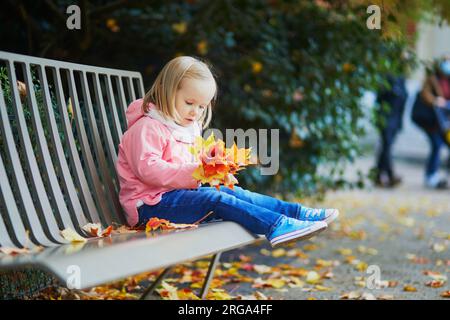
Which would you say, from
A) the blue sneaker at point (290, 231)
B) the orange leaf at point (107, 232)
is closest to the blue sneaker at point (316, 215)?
the blue sneaker at point (290, 231)

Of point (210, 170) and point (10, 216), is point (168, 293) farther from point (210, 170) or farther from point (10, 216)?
point (10, 216)

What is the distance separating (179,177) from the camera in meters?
2.67

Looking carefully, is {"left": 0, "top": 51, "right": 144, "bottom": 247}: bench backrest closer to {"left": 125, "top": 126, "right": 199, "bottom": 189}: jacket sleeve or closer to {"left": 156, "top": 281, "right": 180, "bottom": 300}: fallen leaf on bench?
{"left": 125, "top": 126, "right": 199, "bottom": 189}: jacket sleeve

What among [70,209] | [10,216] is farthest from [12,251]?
[70,209]

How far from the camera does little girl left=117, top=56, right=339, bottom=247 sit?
2.68 m

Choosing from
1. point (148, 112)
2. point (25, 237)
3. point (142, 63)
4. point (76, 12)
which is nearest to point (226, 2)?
point (142, 63)

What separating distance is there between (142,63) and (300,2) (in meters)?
1.14

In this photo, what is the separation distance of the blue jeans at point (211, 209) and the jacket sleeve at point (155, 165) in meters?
0.07

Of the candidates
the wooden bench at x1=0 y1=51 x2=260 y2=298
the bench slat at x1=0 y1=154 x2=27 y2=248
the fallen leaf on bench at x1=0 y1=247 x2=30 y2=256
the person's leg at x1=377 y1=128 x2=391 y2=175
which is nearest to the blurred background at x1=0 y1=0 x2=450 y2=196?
the wooden bench at x1=0 y1=51 x2=260 y2=298

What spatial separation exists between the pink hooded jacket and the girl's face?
6 centimetres

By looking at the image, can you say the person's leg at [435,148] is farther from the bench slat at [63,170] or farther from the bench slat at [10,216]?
the bench slat at [10,216]

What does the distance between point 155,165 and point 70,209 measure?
36cm

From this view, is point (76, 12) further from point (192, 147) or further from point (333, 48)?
point (333, 48)
